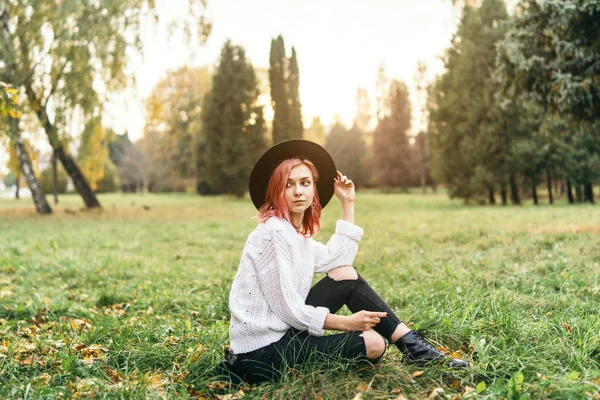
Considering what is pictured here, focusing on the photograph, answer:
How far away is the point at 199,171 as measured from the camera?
42.8m

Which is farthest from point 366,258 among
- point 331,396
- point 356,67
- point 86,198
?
point 356,67

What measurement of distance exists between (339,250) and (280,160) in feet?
2.19

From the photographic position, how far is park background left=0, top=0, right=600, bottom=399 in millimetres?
2797

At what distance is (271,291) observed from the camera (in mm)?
2602

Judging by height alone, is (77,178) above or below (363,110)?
below

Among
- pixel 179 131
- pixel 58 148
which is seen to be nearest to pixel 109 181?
pixel 179 131

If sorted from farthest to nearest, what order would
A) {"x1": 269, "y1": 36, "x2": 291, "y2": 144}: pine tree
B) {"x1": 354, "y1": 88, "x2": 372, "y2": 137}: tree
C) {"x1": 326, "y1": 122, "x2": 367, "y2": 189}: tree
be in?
{"x1": 354, "y1": 88, "x2": 372, "y2": 137}: tree → {"x1": 326, "y1": 122, "x2": 367, "y2": 189}: tree → {"x1": 269, "y1": 36, "x2": 291, "y2": 144}: pine tree

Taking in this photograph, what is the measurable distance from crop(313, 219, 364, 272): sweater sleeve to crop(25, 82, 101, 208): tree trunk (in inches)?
656

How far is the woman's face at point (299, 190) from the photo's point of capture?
2.80 m

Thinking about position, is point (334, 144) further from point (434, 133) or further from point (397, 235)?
point (397, 235)

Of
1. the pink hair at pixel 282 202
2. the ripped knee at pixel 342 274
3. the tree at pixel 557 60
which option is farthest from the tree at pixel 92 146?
the ripped knee at pixel 342 274

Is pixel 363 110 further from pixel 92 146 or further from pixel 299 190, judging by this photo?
pixel 299 190

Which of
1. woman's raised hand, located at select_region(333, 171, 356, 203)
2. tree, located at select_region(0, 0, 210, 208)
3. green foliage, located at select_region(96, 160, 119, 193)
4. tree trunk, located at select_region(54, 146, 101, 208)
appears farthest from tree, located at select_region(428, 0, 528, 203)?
green foliage, located at select_region(96, 160, 119, 193)

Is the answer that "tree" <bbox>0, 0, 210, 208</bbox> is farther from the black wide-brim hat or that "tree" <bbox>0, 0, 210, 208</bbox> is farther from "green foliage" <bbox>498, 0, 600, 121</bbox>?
the black wide-brim hat
